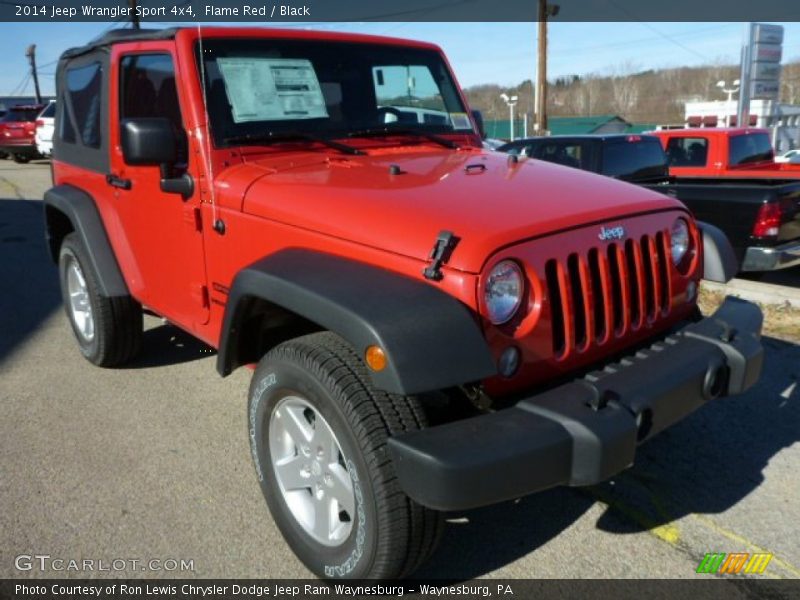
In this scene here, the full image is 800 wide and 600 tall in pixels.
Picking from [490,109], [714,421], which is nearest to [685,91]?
[490,109]

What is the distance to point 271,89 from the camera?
330 cm

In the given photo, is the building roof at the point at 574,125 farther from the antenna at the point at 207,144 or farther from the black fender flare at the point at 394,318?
the black fender flare at the point at 394,318

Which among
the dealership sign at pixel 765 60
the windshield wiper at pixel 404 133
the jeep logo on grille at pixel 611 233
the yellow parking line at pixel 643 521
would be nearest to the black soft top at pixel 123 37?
the windshield wiper at pixel 404 133

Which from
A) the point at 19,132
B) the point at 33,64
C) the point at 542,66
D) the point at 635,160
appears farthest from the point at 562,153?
the point at 33,64

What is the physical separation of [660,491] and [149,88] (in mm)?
3157

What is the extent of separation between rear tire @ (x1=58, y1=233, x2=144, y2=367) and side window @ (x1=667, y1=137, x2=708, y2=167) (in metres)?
7.96

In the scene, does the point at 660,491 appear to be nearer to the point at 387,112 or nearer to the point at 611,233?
the point at 611,233

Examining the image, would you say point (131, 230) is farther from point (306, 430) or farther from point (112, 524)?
point (306, 430)

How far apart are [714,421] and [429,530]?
2.25 meters

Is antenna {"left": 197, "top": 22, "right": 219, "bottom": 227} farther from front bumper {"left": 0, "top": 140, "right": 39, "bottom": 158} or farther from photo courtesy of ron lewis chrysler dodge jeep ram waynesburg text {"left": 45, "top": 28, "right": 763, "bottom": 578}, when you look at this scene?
front bumper {"left": 0, "top": 140, "right": 39, "bottom": 158}

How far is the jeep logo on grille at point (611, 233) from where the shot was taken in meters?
2.53

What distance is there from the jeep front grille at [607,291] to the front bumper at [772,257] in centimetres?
400

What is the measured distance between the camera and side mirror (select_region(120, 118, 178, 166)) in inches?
116

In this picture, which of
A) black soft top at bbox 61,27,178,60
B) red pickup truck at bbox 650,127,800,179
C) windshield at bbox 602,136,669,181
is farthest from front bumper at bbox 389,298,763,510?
red pickup truck at bbox 650,127,800,179
